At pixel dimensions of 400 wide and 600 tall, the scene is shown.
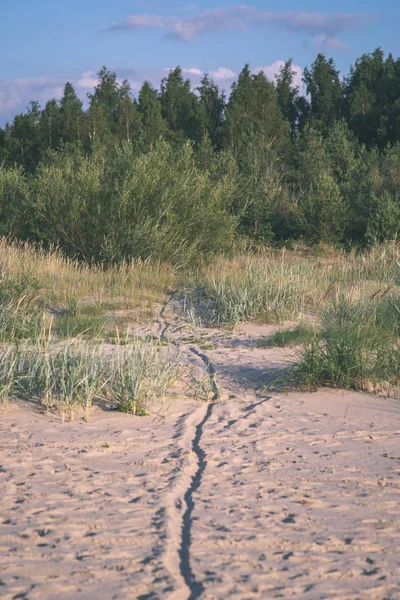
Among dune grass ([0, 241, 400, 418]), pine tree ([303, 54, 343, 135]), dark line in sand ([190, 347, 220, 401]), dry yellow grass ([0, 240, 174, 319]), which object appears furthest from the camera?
pine tree ([303, 54, 343, 135])

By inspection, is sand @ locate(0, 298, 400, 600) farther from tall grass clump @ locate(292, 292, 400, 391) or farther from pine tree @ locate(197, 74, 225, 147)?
pine tree @ locate(197, 74, 225, 147)

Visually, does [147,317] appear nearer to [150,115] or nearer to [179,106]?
[150,115]

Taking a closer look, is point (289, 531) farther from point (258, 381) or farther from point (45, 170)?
point (45, 170)

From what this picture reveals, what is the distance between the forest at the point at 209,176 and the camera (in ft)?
52.1

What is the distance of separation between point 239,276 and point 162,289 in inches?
64.1

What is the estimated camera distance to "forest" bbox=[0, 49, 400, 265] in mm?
15891

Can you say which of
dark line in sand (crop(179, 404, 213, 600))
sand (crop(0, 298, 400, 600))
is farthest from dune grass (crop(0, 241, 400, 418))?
dark line in sand (crop(179, 404, 213, 600))

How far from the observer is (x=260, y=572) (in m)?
3.37

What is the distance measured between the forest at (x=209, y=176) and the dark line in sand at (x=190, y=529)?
33.5 feet

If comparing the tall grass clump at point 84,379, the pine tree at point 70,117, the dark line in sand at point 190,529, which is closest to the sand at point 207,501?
the dark line in sand at point 190,529

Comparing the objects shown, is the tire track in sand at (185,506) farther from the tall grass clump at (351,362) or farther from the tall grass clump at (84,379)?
the tall grass clump at (351,362)

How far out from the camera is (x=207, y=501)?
425 centimetres

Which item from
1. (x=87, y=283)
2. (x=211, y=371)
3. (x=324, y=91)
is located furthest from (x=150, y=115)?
(x=211, y=371)

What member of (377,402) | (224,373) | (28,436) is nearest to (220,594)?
(28,436)
